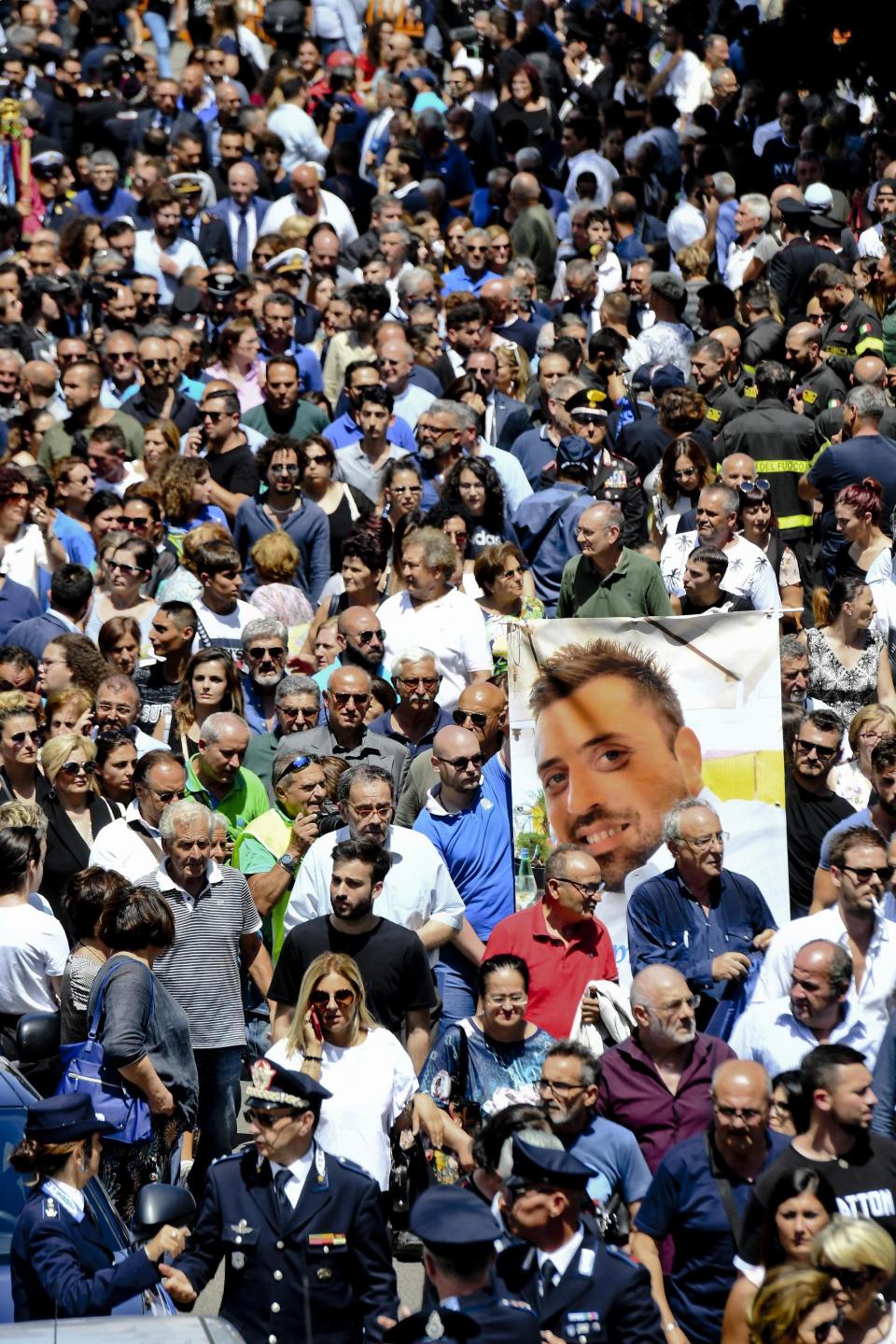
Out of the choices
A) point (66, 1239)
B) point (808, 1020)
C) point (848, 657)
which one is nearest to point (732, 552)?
point (848, 657)

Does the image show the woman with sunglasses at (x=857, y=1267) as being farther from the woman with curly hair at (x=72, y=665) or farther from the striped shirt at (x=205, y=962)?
the woman with curly hair at (x=72, y=665)

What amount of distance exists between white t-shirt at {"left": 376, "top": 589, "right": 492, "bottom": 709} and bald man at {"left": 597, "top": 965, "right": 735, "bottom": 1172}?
390 cm

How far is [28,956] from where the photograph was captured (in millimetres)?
8820

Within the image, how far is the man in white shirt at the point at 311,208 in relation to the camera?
1955 centimetres

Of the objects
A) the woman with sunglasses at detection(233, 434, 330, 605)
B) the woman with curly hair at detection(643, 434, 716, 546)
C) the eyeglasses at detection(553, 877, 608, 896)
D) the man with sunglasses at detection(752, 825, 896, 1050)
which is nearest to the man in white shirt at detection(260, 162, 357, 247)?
the woman with sunglasses at detection(233, 434, 330, 605)

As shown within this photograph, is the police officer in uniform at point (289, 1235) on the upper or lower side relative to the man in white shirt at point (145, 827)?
lower

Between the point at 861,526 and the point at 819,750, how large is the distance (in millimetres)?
2375

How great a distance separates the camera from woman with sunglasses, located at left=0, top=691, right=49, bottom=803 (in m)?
10.4

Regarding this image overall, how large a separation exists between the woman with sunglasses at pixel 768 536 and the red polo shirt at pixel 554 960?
13.5 ft

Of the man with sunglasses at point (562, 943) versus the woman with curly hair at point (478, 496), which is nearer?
the man with sunglasses at point (562, 943)

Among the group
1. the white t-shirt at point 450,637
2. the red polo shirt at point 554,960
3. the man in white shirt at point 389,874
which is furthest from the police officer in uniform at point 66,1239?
the white t-shirt at point 450,637

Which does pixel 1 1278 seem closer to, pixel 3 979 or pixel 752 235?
pixel 3 979

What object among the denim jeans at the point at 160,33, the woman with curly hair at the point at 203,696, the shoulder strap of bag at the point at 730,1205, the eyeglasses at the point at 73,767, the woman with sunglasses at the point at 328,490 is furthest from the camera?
the denim jeans at the point at 160,33

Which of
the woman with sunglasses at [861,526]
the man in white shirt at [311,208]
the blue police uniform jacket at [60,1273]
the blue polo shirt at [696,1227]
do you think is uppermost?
the man in white shirt at [311,208]
